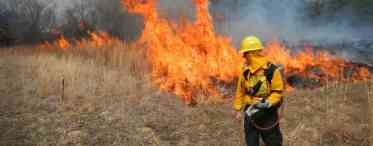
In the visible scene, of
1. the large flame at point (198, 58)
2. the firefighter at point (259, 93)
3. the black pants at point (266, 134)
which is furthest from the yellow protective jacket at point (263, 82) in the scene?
the large flame at point (198, 58)

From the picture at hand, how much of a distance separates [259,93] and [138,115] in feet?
10.5

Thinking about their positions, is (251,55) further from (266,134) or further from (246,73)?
(266,134)

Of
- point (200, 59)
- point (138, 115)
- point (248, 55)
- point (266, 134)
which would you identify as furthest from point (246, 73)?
point (200, 59)

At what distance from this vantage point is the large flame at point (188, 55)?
317 inches

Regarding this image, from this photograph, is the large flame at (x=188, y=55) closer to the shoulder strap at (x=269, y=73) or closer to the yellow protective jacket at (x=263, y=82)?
the yellow protective jacket at (x=263, y=82)

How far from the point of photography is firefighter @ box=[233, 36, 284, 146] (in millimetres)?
3721

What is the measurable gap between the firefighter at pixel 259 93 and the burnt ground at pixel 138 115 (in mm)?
1333

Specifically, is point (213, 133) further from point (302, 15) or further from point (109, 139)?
point (302, 15)

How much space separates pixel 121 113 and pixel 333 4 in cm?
1429

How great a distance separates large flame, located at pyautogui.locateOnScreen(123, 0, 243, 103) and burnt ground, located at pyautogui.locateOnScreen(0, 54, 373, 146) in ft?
1.93

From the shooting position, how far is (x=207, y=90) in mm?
7883

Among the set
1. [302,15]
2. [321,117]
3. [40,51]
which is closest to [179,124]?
[321,117]

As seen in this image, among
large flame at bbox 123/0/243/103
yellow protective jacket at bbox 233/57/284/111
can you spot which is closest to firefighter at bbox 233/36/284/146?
yellow protective jacket at bbox 233/57/284/111

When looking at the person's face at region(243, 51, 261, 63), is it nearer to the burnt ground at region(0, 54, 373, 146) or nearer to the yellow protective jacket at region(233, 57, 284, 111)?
the yellow protective jacket at region(233, 57, 284, 111)
